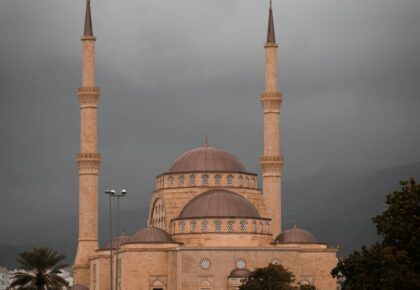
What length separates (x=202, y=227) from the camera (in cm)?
8688

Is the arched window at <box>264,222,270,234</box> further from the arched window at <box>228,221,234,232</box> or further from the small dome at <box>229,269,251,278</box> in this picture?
the small dome at <box>229,269,251,278</box>

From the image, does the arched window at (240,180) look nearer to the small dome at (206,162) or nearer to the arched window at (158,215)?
the small dome at (206,162)

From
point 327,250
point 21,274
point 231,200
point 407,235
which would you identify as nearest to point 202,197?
point 231,200

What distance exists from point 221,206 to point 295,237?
677 cm

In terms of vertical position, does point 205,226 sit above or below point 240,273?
above

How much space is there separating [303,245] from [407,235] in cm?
3986

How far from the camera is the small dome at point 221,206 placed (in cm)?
8631

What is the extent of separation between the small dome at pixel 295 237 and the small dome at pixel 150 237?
7.92 m

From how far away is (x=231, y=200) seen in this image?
86.9 meters

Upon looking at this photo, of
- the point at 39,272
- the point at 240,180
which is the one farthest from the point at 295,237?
the point at 39,272

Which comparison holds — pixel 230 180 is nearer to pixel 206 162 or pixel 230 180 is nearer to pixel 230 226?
pixel 206 162

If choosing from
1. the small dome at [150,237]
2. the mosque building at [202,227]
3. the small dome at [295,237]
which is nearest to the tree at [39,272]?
the mosque building at [202,227]

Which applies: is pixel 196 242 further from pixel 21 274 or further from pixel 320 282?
pixel 21 274

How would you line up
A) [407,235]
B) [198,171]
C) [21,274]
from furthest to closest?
[198,171], [21,274], [407,235]
